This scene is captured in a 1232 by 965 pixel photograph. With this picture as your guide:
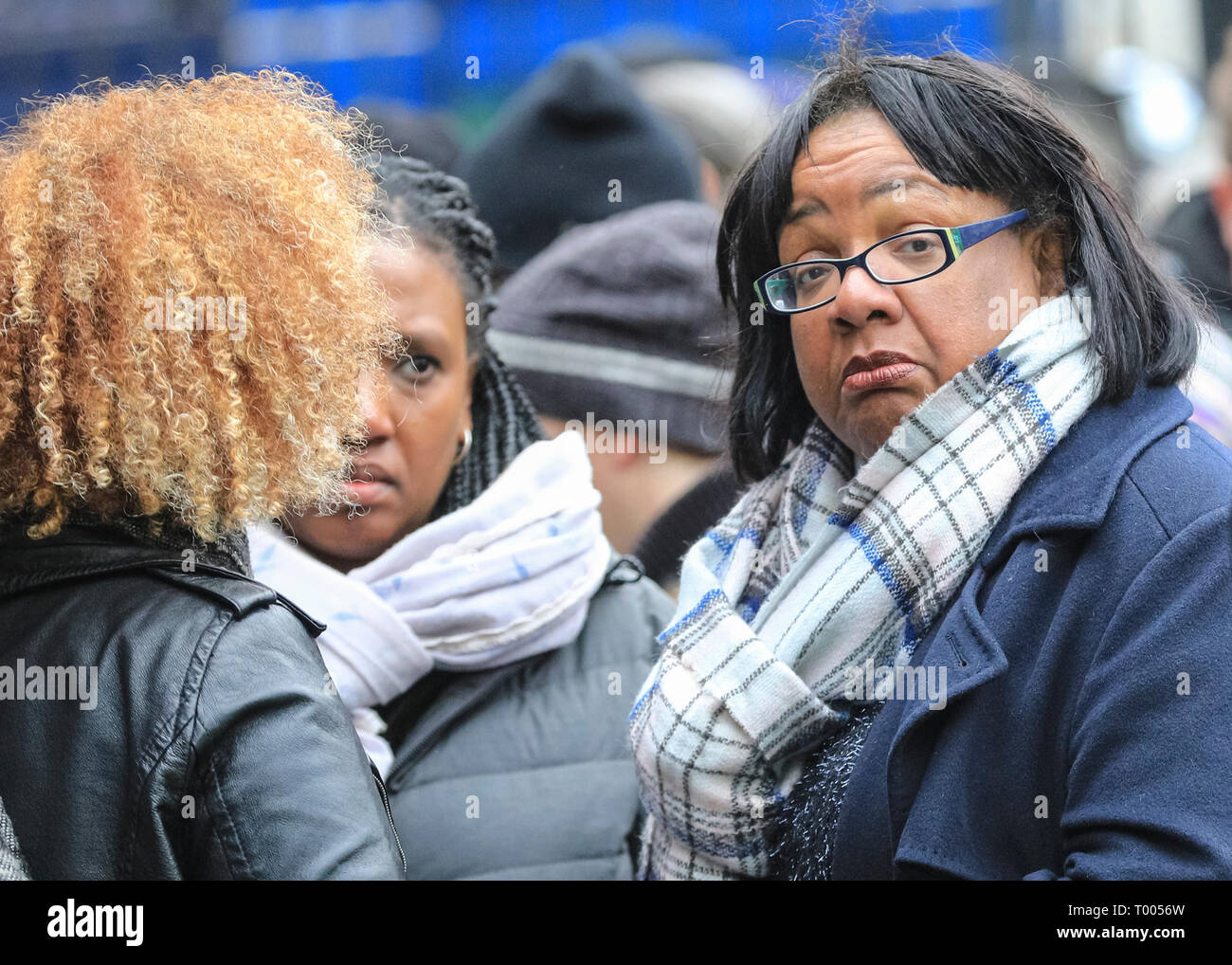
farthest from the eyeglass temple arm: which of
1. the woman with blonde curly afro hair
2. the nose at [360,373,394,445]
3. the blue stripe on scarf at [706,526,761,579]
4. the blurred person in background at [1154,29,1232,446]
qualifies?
the blurred person in background at [1154,29,1232,446]

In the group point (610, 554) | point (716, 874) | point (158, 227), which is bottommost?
point (716, 874)

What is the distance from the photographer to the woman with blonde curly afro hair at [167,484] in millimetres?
1367

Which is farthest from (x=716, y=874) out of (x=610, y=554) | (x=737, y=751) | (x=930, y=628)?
(x=610, y=554)

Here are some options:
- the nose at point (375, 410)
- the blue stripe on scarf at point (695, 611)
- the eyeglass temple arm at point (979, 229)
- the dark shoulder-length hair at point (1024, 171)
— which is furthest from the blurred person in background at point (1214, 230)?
the nose at point (375, 410)

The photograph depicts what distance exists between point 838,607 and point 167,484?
88cm

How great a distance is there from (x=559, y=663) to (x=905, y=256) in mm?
979

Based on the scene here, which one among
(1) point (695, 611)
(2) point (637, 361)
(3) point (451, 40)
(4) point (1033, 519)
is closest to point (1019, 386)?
(4) point (1033, 519)

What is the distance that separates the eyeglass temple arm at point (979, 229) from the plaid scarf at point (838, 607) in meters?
0.12

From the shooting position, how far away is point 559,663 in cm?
234

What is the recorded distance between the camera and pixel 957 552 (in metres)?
1.70

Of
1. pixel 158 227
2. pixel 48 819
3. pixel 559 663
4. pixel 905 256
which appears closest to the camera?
pixel 48 819

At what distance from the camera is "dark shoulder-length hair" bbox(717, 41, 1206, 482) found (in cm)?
175

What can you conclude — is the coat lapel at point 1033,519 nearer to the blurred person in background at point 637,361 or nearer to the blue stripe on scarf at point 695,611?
the blue stripe on scarf at point 695,611
